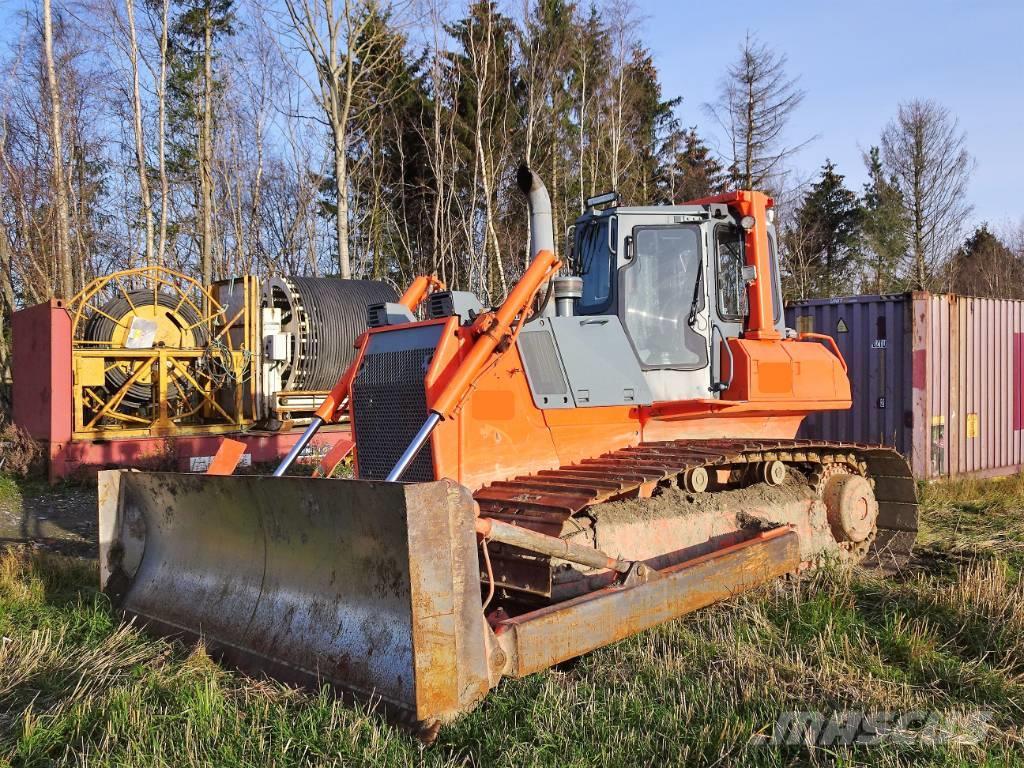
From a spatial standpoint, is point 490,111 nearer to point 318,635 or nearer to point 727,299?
point 727,299

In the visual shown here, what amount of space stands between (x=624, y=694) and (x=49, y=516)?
26.6ft

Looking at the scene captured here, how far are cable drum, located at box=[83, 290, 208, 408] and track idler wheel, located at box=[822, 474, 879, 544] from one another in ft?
31.6

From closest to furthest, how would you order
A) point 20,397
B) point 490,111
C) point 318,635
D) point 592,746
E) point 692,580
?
point 592,746
point 318,635
point 692,580
point 20,397
point 490,111

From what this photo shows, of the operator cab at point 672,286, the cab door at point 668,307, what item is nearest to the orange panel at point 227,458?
the operator cab at point 672,286

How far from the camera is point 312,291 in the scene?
13.9 m

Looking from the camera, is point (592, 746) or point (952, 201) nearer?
point (592, 746)

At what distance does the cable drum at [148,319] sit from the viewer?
1283 centimetres

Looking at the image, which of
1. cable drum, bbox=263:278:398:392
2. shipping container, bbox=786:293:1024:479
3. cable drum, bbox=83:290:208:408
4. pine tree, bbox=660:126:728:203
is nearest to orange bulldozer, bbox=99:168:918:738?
shipping container, bbox=786:293:1024:479

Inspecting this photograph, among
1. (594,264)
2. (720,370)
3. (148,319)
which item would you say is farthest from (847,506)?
(148,319)

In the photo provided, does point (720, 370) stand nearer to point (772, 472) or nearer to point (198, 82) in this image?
point (772, 472)

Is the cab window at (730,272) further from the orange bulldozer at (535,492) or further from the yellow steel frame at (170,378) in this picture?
the yellow steel frame at (170,378)

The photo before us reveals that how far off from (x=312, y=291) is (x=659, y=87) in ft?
78.8

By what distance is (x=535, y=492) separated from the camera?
4.83m

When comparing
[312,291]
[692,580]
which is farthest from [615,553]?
[312,291]
